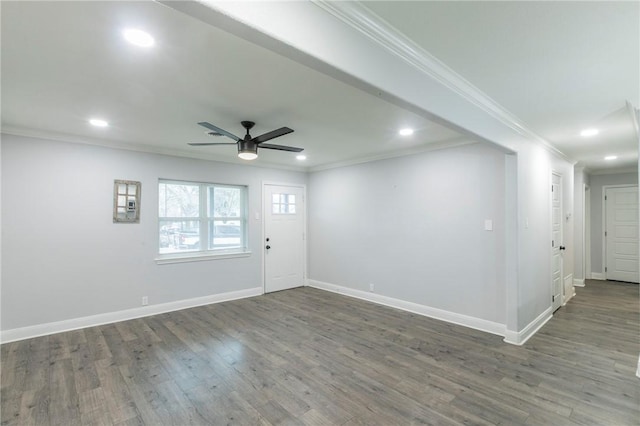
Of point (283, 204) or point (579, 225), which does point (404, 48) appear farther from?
point (579, 225)

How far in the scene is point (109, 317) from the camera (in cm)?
420

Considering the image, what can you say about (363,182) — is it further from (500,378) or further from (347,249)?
(500,378)

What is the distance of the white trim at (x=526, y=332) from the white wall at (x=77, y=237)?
444cm

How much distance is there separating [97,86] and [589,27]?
341 centimetres

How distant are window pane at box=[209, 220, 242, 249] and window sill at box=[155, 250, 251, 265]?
0.61ft

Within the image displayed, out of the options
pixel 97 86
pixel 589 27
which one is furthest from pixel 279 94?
pixel 589 27

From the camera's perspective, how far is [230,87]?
96.7 inches

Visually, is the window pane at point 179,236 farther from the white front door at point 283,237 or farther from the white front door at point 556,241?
the white front door at point 556,241

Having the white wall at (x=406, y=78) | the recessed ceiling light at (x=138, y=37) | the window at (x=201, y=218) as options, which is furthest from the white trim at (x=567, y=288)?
the recessed ceiling light at (x=138, y=37)

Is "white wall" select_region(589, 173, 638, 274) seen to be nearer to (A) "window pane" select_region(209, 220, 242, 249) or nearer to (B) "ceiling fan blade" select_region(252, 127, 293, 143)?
(B) "ceiling fan blade" select_region(252, 127, 293, 143)

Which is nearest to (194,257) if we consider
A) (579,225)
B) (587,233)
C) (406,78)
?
(406,78)

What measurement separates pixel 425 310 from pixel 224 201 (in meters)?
3.81

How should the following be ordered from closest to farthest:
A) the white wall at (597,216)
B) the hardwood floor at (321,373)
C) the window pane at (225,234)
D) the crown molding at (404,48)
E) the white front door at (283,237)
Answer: the crown molding at (404,48)
the hardwood floor at (321,373)
the window pane at (225,234)
the white front door at (283,237)
the white wall at (597,216)

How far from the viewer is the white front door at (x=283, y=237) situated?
5934 millimetres
